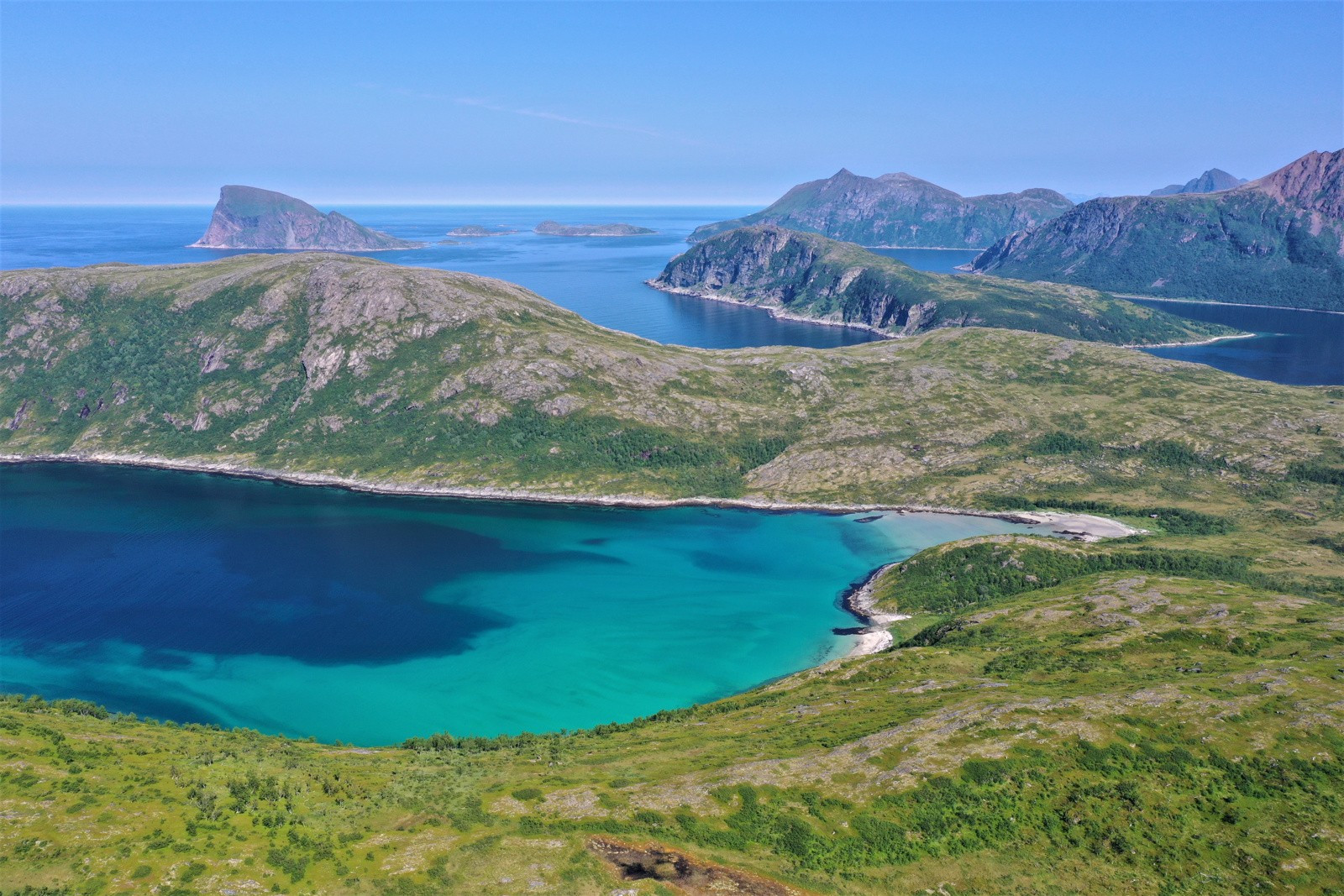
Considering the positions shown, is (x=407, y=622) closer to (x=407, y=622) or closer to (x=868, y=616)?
(x=407, y=622)

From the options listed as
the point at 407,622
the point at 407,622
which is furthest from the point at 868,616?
the point at 407,622

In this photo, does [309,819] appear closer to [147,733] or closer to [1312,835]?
[147,733]

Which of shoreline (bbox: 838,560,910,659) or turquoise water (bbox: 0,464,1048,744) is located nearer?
turquoise water (bbox: 0,464,1048,744)

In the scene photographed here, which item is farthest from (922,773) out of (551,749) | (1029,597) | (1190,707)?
(1029,597)

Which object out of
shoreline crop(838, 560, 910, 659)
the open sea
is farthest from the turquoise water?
shoreline crop(838, 560, 910, 659)

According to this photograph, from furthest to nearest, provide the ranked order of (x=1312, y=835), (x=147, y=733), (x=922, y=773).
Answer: (x=147, y=733)
(x=922, y=773)
(x=1312, y=835)

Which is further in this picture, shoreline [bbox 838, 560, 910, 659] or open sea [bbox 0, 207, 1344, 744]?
shoreline [bbox 838, 560, 910, 659]

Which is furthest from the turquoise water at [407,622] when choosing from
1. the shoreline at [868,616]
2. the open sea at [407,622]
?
the shoreline at [868,616]

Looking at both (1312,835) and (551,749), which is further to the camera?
(551,749)

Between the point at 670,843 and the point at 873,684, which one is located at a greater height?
the point at 670,843

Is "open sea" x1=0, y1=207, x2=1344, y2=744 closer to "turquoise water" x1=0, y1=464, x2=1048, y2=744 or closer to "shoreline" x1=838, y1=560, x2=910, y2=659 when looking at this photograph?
"turquoise water" x1=0, y1=464, x2=1048, y2=744
